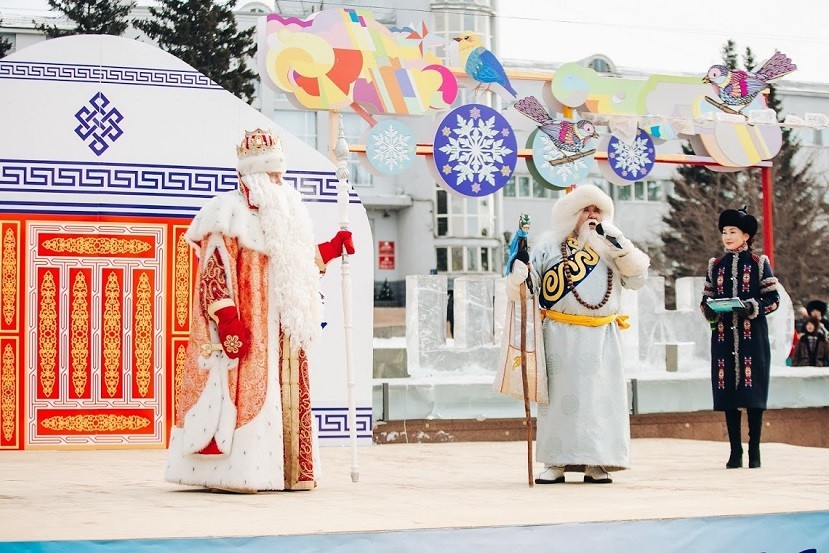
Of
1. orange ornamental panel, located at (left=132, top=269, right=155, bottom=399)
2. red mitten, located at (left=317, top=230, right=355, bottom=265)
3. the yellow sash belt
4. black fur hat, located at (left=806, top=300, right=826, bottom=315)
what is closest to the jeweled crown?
red mitten, located at (left=317, top=230, right=355, bottom=265)

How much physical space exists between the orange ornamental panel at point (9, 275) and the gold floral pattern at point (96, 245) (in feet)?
0.67

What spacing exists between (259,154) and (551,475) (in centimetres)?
215

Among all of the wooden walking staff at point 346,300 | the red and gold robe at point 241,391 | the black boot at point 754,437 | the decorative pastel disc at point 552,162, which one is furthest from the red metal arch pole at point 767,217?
the red and gold robe at point 241,391

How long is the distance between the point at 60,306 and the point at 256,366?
348cm

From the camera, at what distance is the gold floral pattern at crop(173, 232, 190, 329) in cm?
934

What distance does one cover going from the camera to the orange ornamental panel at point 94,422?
29.9 feet

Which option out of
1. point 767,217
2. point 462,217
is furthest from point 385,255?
point 767,217

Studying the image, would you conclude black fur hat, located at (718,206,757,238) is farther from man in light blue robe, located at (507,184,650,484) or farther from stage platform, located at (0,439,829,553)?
stage platform, located at (0,439,829,553)

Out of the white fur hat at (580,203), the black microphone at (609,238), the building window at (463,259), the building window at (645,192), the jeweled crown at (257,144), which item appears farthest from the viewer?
the building window at (645,192)

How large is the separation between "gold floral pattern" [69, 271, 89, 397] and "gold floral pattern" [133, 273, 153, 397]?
33 cm

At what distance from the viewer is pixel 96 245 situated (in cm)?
927

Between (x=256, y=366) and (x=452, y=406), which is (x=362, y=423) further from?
(x=256, y=366)

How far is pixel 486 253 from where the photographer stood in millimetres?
34750

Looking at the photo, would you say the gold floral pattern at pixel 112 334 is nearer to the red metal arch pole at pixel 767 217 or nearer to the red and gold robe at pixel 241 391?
the red and gold robe at pixel 241 391
